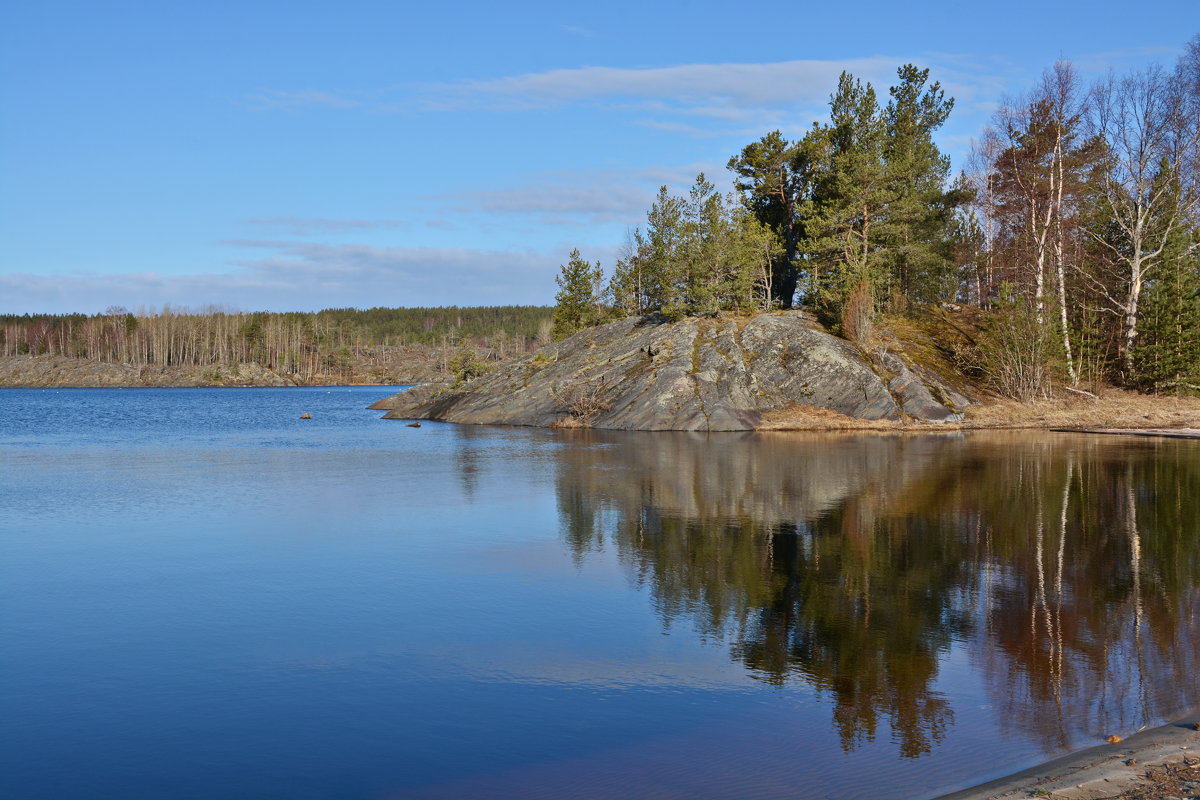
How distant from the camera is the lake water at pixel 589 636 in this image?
27.5 ft

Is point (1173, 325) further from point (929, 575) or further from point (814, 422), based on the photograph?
point (929, 575)

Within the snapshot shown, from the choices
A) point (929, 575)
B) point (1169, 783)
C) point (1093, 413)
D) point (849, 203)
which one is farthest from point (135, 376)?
point (1169, 783)

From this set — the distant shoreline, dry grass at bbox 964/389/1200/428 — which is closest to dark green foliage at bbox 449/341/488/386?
dry grass at bbox 964/389/1200/428

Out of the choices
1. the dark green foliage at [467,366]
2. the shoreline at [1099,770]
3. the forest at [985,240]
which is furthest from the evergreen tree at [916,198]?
the shoreline at [1099,770]

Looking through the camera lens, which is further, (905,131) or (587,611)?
(905,131)

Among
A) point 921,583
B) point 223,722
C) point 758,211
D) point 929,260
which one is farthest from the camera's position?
point 758,211

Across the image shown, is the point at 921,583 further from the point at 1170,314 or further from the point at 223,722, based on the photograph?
the point at 1170,314

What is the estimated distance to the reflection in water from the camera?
32.6 ft

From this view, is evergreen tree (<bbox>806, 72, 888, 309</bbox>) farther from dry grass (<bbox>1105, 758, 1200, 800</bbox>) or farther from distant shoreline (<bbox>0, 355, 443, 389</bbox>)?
distant shoreline (<bbox>0, 355, 443, 389</bbox>)

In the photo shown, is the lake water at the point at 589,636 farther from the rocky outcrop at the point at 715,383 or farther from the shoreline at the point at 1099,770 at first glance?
the rocky outcrop at the point at 715,383

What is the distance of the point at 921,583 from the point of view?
14.8m

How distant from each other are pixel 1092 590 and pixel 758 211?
61.1 m

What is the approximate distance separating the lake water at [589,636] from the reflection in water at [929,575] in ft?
0.25

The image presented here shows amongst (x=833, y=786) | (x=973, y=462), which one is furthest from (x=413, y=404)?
(x=833, y=786)
